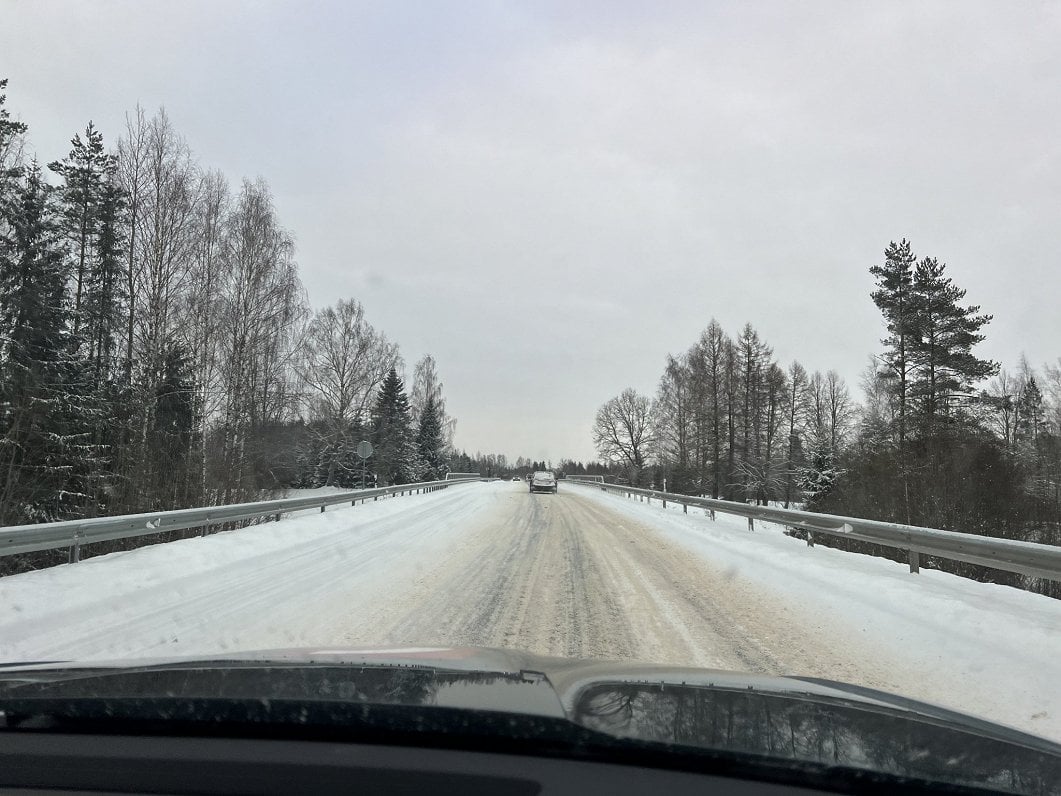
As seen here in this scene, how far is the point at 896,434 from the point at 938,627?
25002 mm

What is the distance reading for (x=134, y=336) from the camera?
18.6 m

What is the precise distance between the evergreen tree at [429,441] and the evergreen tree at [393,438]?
2.65 meters

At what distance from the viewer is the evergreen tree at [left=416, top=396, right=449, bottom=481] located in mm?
61906

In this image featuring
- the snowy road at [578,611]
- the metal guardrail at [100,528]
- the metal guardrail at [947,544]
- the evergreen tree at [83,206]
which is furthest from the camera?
the evergreen tree at [83,206]

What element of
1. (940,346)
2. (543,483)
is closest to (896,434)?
(940,346)

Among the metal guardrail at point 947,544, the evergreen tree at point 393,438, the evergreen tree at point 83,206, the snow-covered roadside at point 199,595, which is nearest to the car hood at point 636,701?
the snow-covered roadside at point 199,595

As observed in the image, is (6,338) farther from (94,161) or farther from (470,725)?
(470,725)

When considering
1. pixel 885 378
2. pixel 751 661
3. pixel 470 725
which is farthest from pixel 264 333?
pixel 885 378

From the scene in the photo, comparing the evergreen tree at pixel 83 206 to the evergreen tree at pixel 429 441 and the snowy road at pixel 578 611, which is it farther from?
the evergreen tree at pixel 429 441

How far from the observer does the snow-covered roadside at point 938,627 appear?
423 cm

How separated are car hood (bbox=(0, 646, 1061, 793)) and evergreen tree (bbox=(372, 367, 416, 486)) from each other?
1979 inches

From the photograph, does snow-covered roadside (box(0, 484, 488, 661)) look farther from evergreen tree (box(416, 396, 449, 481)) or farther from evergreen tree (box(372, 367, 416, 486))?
evergreen tree (box(416, 396, 449, 481))

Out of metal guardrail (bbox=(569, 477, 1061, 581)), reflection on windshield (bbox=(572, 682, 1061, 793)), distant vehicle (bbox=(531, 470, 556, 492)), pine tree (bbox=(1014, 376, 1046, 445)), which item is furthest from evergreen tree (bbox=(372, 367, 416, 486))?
reflection on windshield (bbox=(572, 682, 1061, 793))

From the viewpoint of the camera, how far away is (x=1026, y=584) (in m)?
15.3
